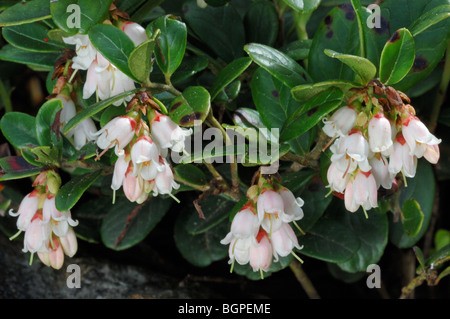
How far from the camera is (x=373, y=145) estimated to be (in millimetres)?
930

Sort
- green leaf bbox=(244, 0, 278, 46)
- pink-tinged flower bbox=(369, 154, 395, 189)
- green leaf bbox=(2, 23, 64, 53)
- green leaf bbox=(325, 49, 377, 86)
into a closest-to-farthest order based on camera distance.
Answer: green leaf bbox=(325, 49, 377, 86) < pink-tinged flower bbox=(369, 154, 395, 189) < green leaf bbox=(2, 23, 64, 53) < green leaf bbox=(244, 0, 278, 46)

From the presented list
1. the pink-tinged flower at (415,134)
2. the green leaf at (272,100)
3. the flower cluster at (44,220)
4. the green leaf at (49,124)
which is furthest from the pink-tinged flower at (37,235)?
the pink-tinged flower at (415,134)

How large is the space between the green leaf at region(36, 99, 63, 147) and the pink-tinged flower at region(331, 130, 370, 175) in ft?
1.72

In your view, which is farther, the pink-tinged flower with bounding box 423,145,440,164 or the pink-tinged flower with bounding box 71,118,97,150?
the pink-tinged flower with bounding box 71,118,97,150

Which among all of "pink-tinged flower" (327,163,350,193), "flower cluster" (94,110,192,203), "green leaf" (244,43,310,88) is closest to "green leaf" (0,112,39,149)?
"flower cluster" (94,110,192,203)

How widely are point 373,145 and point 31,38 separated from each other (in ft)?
2.53

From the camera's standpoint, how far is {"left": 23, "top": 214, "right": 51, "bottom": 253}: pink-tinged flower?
1.10m

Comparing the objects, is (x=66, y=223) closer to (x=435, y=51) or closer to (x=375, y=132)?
(x=375, y=132)

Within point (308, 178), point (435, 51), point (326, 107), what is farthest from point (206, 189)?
point (435, 51)

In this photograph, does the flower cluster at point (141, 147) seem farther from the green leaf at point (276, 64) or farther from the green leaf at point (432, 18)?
the green leaf at point (432, 18)

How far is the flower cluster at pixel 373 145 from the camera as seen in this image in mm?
923

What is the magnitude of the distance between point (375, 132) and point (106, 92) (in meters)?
0.48

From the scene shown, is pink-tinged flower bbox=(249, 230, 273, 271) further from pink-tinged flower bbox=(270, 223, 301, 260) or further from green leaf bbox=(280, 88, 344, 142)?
green leaf bbox=(280, 88, 344, 142)
